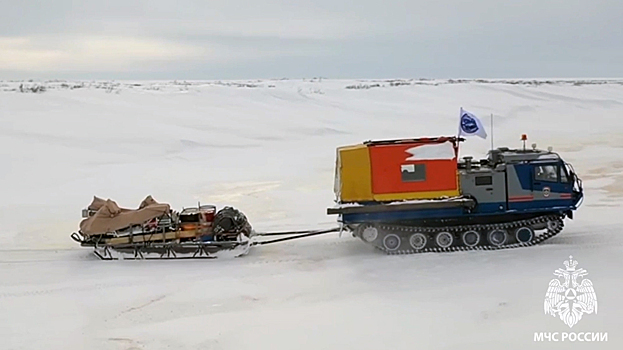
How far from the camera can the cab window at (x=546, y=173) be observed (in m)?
13.0

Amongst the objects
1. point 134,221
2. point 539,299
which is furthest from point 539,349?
point 134,221

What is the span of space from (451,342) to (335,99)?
3745cm

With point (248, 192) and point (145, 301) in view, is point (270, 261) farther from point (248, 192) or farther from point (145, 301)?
point (248, 192)

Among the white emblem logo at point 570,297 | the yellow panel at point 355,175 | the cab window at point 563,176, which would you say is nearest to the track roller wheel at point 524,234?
the cab window at point 563,176

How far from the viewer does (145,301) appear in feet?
34.5

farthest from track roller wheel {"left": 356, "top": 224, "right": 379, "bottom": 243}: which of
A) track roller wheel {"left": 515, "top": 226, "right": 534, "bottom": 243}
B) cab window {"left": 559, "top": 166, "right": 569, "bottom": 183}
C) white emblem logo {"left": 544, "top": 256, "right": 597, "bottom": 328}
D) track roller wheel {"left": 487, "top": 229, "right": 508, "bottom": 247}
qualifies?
cab window {"left": 559, "top": 166, "right": 569, "bottom": 183}

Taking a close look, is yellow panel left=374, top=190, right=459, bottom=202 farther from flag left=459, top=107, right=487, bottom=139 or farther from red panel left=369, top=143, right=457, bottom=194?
flag left=459, top=107, right=487, bottom=139

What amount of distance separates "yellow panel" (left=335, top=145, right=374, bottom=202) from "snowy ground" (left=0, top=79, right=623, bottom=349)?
1129 millimetres

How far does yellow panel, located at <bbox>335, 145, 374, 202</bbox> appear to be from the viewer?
12.8 meters

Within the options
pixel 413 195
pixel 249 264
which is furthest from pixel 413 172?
pixel 249 264

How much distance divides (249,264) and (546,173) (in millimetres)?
5748

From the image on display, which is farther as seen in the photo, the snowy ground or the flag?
the flag

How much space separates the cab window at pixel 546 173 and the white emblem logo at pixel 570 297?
86.4 inches

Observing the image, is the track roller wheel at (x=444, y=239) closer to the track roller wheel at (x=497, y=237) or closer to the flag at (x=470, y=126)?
the track roller wheel at (x=497, y=237)
